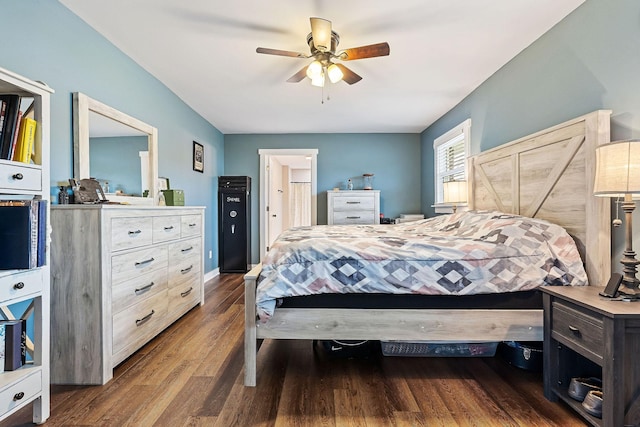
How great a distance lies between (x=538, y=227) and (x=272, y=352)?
1.94m

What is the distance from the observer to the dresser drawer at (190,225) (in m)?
3.06

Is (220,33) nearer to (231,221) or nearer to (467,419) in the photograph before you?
(467,419)

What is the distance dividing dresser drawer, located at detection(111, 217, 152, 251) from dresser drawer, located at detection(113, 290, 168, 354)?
16.8 inches

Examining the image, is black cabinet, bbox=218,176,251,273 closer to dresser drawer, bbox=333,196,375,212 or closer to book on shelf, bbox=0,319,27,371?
dresser drawer, bbox=333,196,375,212

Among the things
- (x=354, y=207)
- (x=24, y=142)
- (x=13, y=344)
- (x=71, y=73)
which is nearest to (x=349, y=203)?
(x=354, y=207)

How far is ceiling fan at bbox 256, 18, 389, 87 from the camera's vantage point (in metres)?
2.16

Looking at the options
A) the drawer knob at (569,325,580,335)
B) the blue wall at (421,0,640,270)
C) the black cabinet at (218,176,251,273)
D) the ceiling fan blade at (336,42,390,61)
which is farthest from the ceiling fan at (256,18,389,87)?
the black cabinet at (218,176,251,273)

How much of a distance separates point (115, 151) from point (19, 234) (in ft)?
4.67

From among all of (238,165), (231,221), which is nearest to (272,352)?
(231,221)

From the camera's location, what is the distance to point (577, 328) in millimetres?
1502

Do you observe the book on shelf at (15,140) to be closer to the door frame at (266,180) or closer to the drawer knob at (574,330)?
the drawer knob at (574,330)

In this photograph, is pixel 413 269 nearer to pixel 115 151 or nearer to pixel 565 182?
pixel 565 182

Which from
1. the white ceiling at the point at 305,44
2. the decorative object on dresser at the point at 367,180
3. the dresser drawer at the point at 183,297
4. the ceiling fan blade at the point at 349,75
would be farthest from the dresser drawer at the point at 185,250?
the decorative object on dresser at the point at 367,180

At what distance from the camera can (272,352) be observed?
2.31 meters
